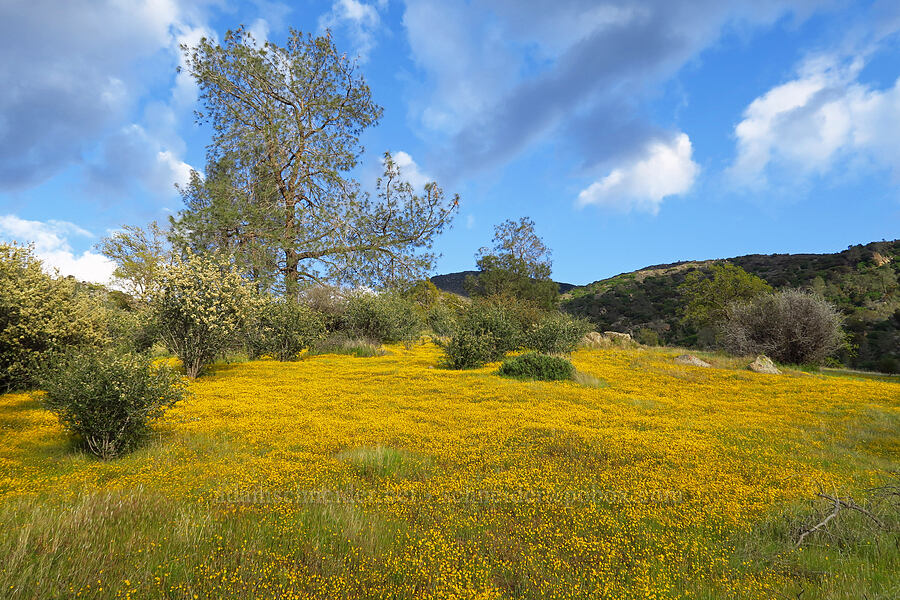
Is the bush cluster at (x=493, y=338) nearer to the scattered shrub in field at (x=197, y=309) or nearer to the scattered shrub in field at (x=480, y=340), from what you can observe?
the scattered shrub in field at (x=480, y=340)

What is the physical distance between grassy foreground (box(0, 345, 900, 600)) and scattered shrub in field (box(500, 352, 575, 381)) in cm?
443

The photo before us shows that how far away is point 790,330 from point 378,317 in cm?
2199

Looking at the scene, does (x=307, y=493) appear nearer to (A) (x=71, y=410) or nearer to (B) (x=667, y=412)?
(A) (x=71, y=410)

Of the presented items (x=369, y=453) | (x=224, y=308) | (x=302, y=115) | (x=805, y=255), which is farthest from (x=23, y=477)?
(x=805, y=255)

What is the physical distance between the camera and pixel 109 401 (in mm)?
5668

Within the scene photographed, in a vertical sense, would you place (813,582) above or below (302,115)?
below

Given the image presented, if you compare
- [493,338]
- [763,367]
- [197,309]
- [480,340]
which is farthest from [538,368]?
[197,309]

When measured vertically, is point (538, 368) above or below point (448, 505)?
above

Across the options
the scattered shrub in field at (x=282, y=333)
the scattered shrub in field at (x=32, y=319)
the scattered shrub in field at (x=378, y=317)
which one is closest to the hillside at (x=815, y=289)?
the scattered shrub in field at (x=378, y=317)

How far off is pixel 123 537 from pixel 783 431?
33.7ft

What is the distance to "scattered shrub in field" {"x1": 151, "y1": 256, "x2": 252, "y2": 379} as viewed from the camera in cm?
1104

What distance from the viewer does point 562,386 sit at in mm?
11727

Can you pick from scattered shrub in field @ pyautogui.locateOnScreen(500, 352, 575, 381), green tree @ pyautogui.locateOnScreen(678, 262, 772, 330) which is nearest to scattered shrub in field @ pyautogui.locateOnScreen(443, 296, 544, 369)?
scattered shrub in field @ pyautogui.locateOnScreen(500, 352, 575, 381)

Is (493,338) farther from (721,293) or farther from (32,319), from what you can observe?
(721,293)
